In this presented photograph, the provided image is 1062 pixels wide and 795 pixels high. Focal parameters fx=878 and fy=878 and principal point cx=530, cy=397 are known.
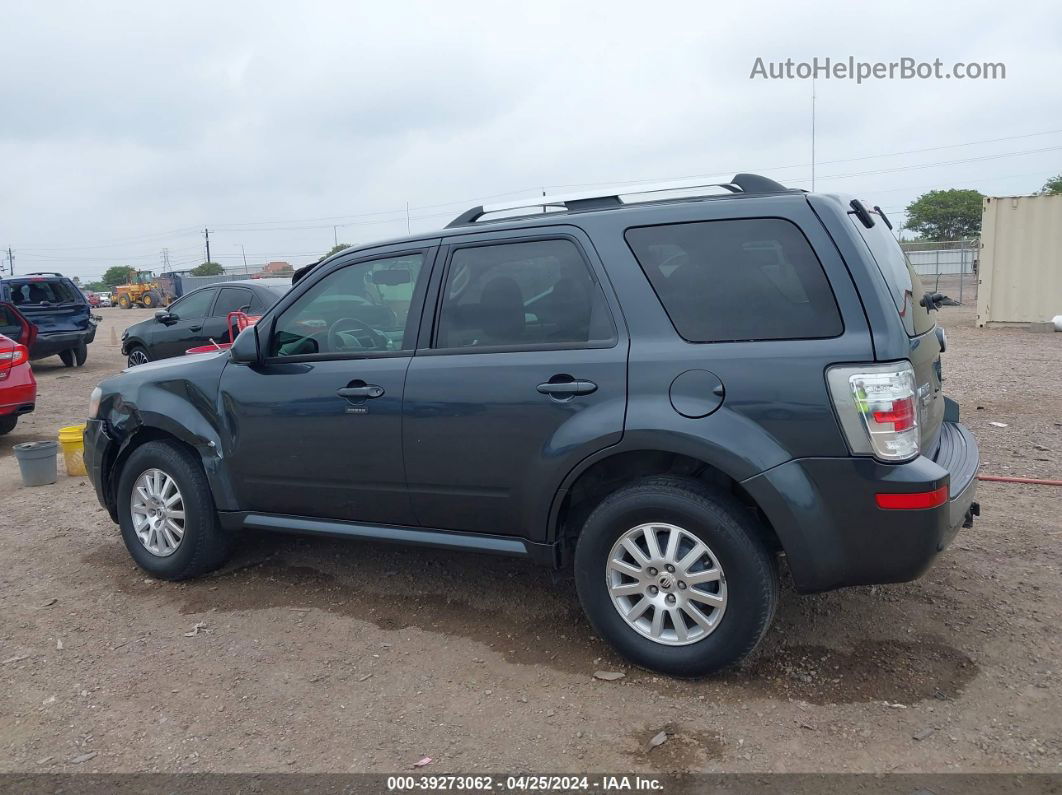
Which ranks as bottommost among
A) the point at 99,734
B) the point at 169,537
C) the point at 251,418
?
the point at 99,734

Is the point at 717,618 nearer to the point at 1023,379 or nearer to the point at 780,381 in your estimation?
the point at 780,381

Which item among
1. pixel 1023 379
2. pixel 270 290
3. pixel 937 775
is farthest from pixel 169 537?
pixel 1023 379

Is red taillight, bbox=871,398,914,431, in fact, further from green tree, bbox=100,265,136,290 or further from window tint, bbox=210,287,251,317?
green tree, bbox=100,265,136,290

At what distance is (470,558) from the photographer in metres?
5.07

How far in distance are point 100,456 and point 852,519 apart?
13.6ft

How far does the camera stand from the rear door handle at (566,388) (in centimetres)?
359

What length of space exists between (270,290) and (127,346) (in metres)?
2.98

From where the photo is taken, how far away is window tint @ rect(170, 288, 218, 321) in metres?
13.0

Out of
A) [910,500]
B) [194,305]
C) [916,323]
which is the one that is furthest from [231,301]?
[910,500]

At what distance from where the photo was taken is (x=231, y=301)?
1262cm

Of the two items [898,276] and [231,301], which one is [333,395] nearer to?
[898,276]

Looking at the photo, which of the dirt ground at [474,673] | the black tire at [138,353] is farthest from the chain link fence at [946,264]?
the dirt ground at [474,673]

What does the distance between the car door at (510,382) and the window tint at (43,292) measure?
47.0 feet

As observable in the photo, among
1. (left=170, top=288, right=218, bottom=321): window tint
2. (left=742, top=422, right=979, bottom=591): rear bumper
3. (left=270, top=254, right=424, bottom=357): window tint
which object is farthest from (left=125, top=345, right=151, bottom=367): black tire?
(left=742, top=422, right=979, bottom=591): rear bumper
